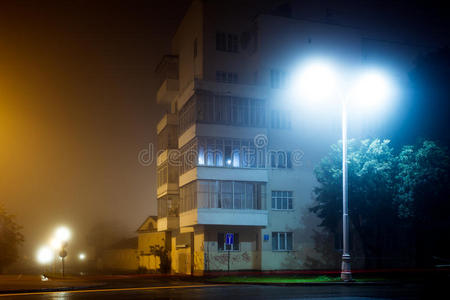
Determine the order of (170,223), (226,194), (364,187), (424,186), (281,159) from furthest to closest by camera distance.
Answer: (170,223)
(281,159)
(226,194)
(364,187)
(424,186)

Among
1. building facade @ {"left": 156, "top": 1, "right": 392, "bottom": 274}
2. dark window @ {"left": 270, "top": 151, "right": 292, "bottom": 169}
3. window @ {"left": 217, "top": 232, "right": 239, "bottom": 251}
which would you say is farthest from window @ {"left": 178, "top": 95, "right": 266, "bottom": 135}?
window @ {"left": 217, "top": 232, "right": 239, "bottom": 251}

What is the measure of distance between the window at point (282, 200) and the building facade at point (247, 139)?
7 cm

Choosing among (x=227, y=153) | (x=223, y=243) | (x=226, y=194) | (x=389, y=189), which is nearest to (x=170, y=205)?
(x=223, y=243)

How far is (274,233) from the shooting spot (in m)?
41.6

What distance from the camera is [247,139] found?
134ft

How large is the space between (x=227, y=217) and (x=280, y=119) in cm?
843

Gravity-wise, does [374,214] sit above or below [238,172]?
below

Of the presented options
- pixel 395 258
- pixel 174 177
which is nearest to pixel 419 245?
pixel 395 258

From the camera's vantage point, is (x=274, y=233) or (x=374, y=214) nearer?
(x=374, y=214)

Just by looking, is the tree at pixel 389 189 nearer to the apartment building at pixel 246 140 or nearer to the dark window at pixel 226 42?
the apartment building at pixel 246 140

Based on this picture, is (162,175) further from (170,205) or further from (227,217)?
(227,217)

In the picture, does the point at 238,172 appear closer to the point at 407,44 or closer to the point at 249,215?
the point at 249,215

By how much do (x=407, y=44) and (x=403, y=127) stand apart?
10.0m

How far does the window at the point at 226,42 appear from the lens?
43.8 meters
